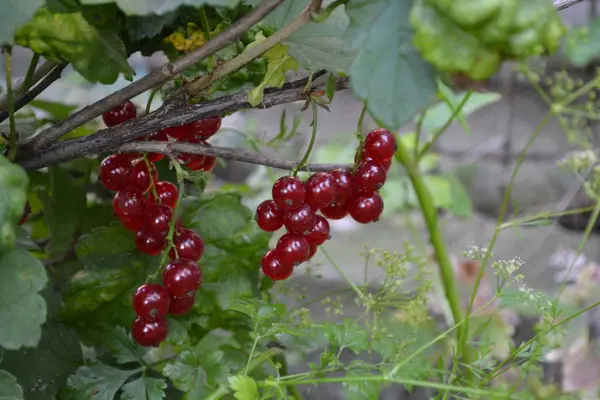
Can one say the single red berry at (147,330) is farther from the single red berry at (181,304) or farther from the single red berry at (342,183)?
the single red berry at (342,183)

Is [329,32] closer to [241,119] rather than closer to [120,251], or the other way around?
[120,251]

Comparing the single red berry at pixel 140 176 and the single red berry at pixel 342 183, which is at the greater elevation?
the single red berry at pixel 140 176

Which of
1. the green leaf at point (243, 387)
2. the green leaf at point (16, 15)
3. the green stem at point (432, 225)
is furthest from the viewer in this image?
the green stem at point (432, 225)

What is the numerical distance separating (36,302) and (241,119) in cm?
64

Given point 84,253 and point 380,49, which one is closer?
Answer: point 380,49

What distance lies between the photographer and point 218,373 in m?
0.51

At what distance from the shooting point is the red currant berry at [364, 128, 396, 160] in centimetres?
49

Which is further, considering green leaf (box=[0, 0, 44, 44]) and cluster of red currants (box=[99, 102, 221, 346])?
cluster of red currants (box=[99, 102, 221, 346])

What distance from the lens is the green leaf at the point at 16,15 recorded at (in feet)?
1.01

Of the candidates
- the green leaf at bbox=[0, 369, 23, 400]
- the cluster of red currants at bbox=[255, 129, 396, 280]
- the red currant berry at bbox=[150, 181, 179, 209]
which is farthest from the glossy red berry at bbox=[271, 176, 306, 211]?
the green leaf at bbox=[0, 369, 23, 400]

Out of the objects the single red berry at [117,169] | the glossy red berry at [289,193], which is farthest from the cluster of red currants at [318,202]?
the single red berry at [117,169]

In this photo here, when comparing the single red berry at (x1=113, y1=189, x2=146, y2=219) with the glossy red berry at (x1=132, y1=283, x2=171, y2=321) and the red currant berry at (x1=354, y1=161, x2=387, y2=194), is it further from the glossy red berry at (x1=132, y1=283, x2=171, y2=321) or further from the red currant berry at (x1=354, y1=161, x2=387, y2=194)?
the red currant berry at (x1=354, y1=161, x2=387, y2=194)

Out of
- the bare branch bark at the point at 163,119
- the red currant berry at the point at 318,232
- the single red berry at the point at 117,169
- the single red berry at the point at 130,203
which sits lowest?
the red currant berry at the point at 318,232

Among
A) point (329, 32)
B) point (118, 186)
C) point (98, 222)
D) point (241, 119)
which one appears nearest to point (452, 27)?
point (329, 32)
